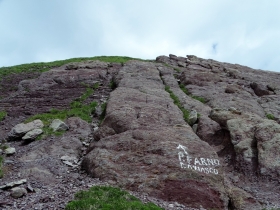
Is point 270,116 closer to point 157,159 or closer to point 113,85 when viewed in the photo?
point 157,159

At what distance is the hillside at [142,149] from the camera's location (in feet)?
48.2

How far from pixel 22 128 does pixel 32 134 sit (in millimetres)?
1489

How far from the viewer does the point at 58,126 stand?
22078 mm

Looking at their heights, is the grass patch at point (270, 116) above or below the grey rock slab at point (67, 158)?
above

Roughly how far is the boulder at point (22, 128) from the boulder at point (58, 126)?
86cm

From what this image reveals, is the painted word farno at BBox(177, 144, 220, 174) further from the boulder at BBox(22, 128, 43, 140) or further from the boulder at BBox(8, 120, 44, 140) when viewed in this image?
the boulder at BBox(8, 120, 44, 140)

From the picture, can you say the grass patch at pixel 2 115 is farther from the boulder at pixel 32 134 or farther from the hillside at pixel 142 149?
the boulder at pixel 32 134

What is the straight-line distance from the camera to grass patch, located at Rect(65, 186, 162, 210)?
11.9 metres

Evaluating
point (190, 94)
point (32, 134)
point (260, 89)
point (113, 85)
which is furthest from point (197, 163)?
point (260, 89)

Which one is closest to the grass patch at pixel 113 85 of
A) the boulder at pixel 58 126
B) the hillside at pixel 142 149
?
the hillside at pixel 142 149

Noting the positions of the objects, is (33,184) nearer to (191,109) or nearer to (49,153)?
(49,153)

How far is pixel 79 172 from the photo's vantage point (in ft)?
55.9

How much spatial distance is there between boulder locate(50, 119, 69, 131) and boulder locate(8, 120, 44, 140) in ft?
2.82

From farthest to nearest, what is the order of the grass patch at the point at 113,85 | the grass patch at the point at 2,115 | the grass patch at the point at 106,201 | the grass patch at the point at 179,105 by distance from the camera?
the grass patch at the point at 113,85 < the grass patch at the point at 179,105 < the grass patch at the point at 2,115 < the grass patch at the point at 106,201
